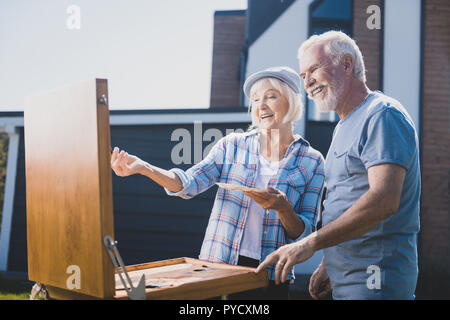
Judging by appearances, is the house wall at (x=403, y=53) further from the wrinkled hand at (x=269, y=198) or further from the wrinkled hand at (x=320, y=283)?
the wrinkled hand at (x=269, y=198)

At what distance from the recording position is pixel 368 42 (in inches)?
280

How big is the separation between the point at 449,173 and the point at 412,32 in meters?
2.47

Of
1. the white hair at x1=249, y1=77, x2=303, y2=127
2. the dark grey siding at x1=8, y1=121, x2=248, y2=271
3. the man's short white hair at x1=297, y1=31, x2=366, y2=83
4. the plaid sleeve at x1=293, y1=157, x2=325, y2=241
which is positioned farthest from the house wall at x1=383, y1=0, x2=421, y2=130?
the man's short white hair at x1=297, y1=31, x2=366, y2=83

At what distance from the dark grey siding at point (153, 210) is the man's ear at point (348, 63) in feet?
16.0

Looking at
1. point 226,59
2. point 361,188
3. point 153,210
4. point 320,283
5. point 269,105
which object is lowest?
point 153,210

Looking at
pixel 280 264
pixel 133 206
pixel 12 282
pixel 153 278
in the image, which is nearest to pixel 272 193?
pixel 280 264

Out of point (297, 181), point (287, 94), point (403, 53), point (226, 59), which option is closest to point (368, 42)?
point (403, 53)

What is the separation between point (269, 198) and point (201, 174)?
50 cm

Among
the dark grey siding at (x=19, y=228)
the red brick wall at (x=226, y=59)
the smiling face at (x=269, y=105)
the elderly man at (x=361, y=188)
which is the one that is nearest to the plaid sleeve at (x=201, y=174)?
the smiling face at (x=269, y=105)

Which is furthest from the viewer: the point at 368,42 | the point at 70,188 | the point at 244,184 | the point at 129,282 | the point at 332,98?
the point at 368,42

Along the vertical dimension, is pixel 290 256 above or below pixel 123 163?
below

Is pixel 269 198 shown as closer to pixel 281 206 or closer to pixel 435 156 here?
pixel 281 206

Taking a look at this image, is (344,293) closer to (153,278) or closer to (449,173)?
(153,278)
